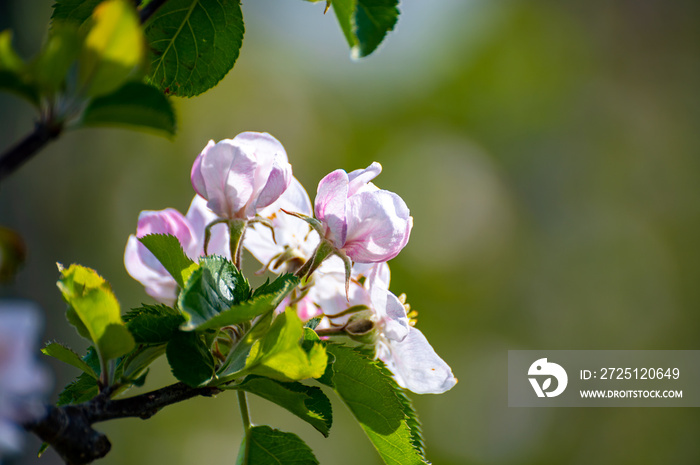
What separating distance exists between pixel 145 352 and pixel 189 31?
268mm

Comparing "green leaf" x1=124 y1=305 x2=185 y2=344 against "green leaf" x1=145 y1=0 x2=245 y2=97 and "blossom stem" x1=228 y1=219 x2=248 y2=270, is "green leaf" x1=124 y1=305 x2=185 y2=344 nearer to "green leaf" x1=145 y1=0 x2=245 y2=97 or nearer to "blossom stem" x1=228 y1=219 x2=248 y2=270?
"blossom stem" x1=228 y1=219 x2=248 y2=270

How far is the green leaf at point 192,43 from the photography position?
557 millimetres

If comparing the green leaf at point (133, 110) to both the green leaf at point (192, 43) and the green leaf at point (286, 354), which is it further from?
the green leaf at point (192, 43)

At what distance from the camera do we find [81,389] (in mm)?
513

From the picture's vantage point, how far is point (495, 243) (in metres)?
4.61

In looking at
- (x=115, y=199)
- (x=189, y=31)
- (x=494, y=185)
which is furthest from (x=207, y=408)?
(x=189, y=31)

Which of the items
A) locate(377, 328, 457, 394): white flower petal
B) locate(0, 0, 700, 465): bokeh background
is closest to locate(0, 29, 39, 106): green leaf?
locate(377, 328, 457, 394): white flower petal

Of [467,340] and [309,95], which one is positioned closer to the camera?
[467,340]

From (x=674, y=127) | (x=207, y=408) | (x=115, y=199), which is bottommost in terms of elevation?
(x=207, y=408)

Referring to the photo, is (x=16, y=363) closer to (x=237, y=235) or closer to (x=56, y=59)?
(x=56, y=59)

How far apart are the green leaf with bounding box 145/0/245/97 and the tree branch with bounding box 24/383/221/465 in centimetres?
26

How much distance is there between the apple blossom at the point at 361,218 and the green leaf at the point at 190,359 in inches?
5.0

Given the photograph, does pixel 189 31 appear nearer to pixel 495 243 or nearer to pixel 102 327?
pixel 102 327

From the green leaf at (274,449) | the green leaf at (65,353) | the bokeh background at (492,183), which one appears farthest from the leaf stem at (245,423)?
the bokeh background at (492,183)
